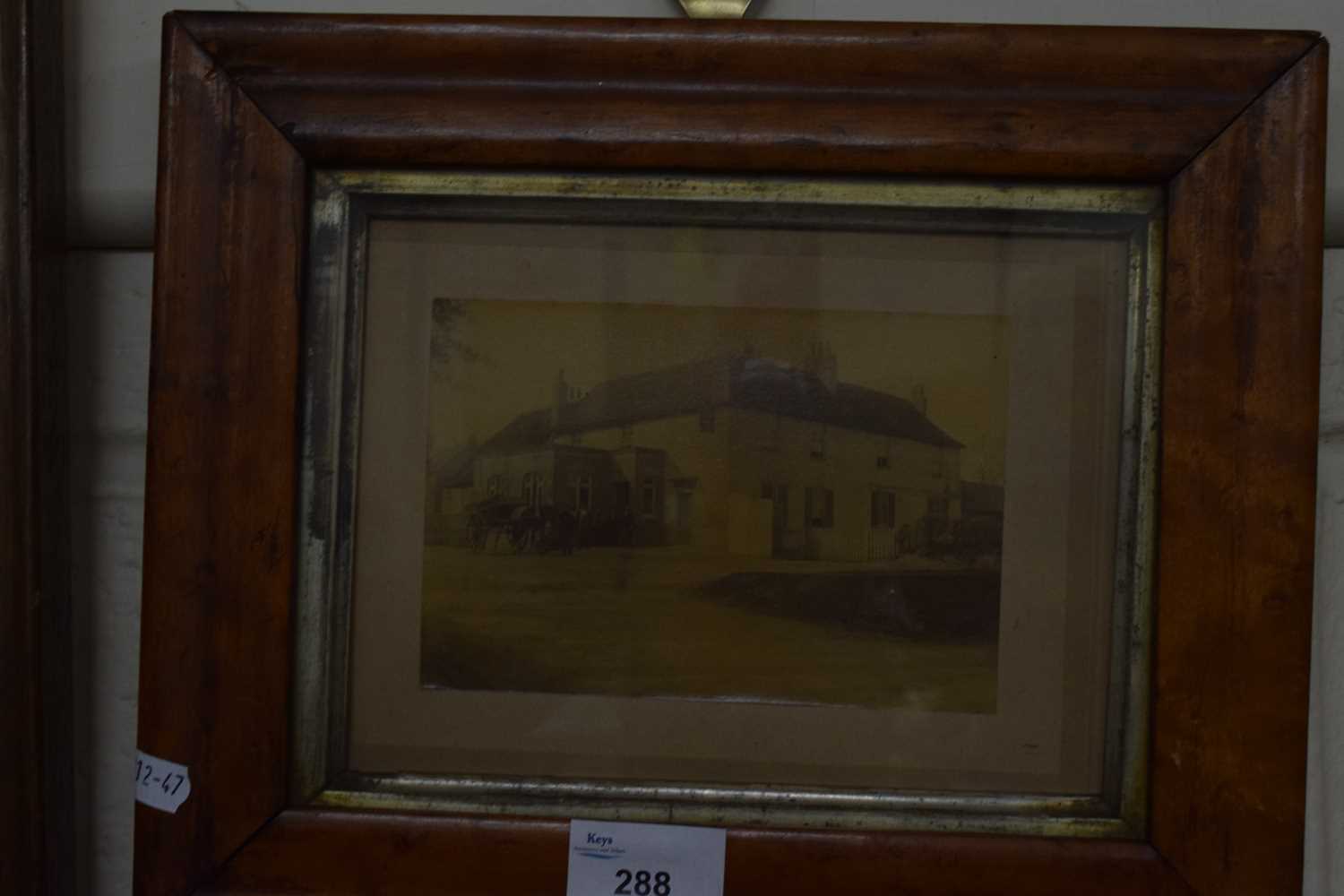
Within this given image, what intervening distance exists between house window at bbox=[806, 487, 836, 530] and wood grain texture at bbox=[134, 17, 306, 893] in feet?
0.93

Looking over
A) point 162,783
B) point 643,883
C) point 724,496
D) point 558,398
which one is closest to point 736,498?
point 724,496

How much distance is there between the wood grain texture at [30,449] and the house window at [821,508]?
436mm

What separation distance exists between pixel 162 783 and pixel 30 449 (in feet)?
0.66

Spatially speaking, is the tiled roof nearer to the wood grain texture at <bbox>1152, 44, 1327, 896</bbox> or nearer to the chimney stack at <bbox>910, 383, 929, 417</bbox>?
the chimney stack at <bbox>910, 383, 929, 417</bbox>

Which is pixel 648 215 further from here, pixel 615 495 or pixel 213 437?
pixel 213 437

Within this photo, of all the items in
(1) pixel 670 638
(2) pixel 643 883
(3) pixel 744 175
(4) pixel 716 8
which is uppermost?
(4) pixel 716 8

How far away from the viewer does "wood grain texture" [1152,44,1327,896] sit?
20.9 inches

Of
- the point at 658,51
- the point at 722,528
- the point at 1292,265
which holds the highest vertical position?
the point at 658,51

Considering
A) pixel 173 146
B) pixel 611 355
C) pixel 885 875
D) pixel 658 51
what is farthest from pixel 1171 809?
pixel 173 146

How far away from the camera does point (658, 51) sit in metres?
0.55

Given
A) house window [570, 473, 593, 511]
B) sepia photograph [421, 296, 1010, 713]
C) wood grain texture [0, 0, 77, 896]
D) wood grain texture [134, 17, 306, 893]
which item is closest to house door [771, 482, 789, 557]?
sepia photograph [421, 296, 1010, 713]

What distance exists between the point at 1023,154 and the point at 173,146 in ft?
1.50

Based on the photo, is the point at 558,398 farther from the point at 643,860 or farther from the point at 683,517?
the point at 643,860

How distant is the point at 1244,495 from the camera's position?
0.53 m
